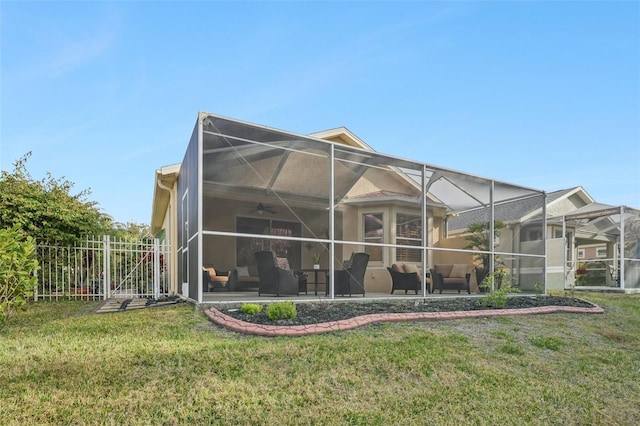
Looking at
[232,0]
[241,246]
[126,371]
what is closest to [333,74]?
[232,0]

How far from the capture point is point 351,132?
12.0 m

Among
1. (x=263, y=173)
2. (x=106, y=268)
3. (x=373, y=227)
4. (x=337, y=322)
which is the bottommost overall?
(x=337, y=322)

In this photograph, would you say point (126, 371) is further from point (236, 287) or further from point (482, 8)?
point (482, 8)

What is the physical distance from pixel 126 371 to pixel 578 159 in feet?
46.1

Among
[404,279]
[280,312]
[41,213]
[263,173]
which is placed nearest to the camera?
[280,312]

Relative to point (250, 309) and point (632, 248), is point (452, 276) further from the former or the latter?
point (632, 248)

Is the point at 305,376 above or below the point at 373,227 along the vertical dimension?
below

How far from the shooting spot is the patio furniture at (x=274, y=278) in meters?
7.82

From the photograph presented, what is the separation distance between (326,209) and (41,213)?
21.8 feet

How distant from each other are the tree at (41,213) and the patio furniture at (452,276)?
28.9 ft

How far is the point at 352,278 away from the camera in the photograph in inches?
340

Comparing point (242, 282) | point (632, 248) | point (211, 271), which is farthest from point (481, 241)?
point (632, 248)

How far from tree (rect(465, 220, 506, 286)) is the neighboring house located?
164 mm

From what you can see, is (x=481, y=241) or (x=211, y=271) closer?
(x=211, y=271)
